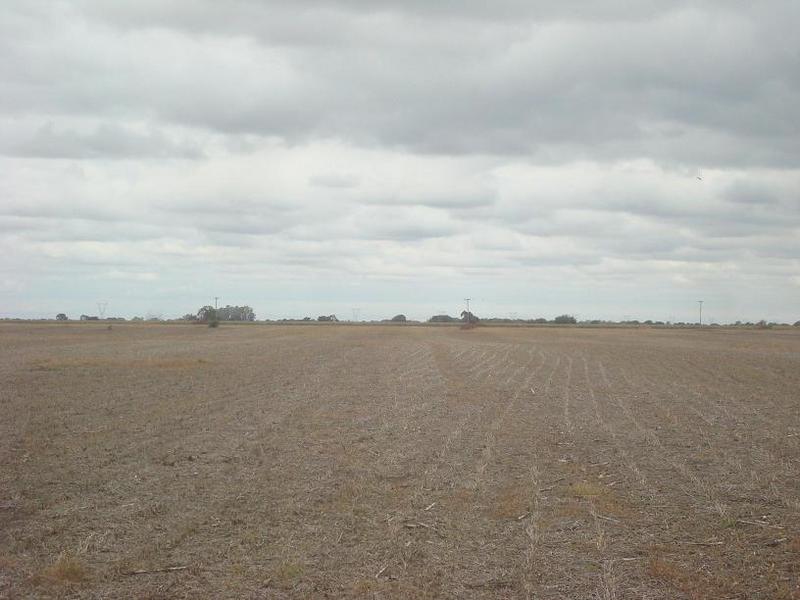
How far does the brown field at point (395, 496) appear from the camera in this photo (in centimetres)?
753

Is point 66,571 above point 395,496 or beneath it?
beneath

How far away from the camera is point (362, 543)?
339 inches

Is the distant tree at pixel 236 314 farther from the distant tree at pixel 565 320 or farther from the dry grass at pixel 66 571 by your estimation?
the dry grass at pixel 66 571

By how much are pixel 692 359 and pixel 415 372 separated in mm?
16760

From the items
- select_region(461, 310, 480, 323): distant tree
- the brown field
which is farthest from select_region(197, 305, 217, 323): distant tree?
the brown field

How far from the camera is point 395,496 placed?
1073 cm

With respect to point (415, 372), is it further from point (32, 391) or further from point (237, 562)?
point (237, 562)

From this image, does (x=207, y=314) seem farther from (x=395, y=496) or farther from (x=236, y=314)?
(x=395, y=496)

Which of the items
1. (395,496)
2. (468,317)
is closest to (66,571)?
(395,496)

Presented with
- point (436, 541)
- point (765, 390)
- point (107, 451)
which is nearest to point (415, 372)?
point (765, 390)

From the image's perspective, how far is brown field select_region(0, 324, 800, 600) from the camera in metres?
7.53

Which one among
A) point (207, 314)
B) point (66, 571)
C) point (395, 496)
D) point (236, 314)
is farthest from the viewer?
point (236, 314)

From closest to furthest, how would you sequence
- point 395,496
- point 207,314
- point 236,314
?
point 395,496, point 207,314, point 236,314

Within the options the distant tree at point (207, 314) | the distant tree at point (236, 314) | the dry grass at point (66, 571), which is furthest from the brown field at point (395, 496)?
the distant tree at point (236, 314)
